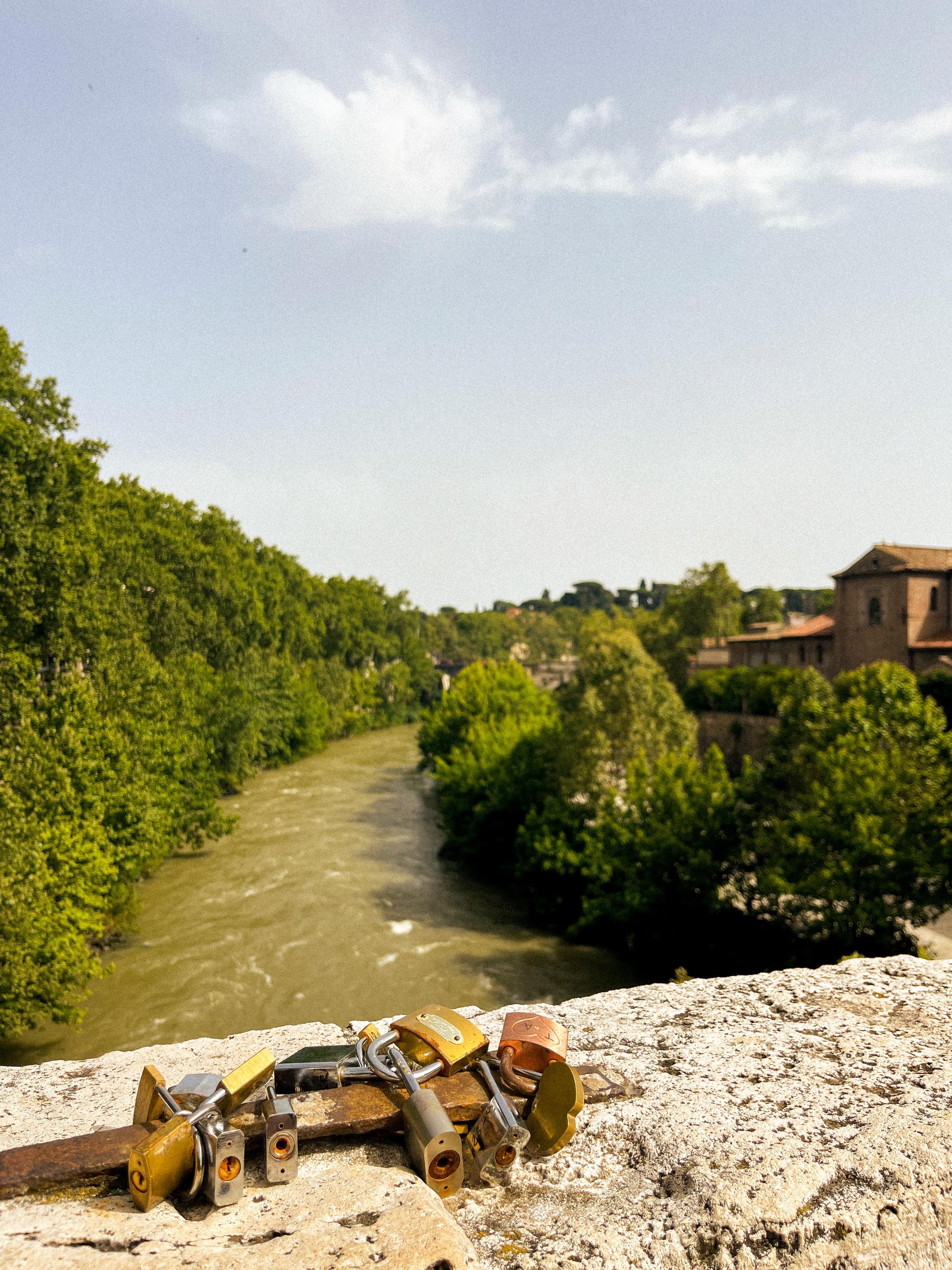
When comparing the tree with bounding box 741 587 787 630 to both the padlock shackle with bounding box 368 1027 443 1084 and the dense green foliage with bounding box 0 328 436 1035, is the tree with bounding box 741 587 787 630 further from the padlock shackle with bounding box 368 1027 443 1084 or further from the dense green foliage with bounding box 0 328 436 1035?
the padlock shackle with bounding box 368 1027 443 1084

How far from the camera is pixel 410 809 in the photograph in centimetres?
3369

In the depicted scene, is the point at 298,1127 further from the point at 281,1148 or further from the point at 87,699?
the point at 87,699

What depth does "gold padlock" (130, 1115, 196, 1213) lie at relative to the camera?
1.83 m

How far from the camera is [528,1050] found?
237 centimetres

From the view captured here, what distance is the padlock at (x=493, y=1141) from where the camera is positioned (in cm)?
205

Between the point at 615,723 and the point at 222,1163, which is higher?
the point at 222,1163

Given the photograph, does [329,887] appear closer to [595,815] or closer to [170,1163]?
[595,815]

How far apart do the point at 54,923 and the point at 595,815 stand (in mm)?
12679

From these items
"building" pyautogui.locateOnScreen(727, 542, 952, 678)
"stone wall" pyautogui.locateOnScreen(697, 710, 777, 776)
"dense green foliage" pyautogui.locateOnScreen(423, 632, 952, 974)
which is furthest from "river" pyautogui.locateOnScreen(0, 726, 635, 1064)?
"building" pyautogui.locateOnScreen(727, 542, 952, 678)

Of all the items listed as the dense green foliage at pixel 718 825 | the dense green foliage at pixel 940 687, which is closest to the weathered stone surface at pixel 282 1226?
the dense green foliage at pixel 718 825

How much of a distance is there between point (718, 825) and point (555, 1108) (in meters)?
17.8

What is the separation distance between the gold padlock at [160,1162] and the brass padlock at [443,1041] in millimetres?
661

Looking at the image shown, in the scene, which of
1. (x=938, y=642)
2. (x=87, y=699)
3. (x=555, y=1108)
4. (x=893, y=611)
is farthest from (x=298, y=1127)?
(x=893, y=611)

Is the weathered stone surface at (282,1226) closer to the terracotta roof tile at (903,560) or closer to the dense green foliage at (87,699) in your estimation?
the dense green foliage at (87,699)
